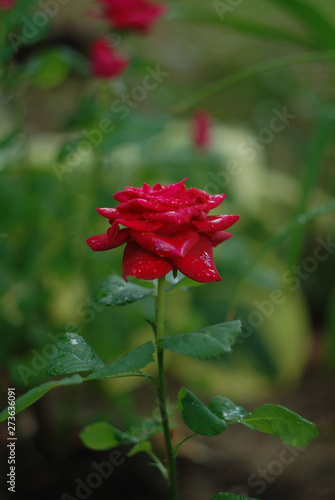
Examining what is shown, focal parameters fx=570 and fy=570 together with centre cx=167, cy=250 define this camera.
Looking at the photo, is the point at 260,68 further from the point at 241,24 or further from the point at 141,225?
the point at 141,225

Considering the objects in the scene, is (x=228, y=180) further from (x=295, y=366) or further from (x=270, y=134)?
(x=270, y=134)

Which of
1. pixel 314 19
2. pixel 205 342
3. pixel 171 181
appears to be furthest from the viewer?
pixel 171 181

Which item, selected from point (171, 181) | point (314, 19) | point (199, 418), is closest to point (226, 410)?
point (199, 418)

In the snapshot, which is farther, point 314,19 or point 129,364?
point 314,19

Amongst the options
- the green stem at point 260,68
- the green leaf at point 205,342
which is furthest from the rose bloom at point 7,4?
the green leaf at point 205,342

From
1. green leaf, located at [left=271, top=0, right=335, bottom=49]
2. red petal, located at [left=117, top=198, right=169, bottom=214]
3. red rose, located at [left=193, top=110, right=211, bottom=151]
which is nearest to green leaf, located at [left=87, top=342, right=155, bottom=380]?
red petal, located at [left=117, top=198, right=169, bottom=214]

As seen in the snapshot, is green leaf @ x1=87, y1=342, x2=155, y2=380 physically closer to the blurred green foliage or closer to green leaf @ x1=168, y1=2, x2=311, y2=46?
the blurred green foliage

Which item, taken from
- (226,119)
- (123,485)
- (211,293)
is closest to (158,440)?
(123,485)
